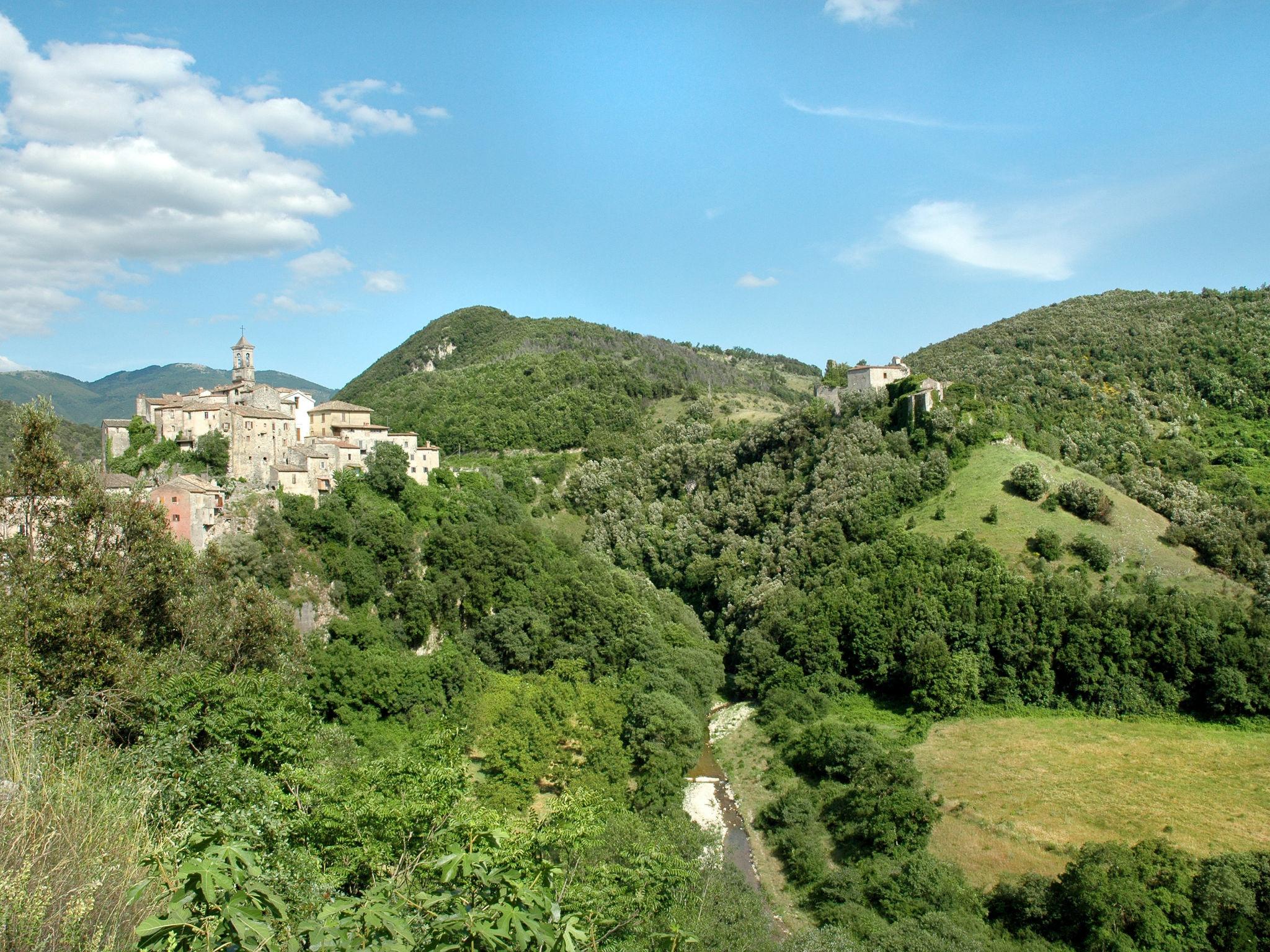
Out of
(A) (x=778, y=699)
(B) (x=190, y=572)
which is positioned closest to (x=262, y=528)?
(B) (x=190, y=572)

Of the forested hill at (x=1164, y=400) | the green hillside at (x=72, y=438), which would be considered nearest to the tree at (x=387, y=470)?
the green hillside at (x=72, y=438)

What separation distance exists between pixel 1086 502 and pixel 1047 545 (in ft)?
14.8

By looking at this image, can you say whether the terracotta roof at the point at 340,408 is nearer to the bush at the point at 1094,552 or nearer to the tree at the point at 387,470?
the tree at the point at 387,470

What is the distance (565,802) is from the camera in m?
12.9

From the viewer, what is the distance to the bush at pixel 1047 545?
1591 inches

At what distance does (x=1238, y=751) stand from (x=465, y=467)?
51364mm

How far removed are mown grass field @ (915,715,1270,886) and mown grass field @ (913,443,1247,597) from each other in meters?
8.69

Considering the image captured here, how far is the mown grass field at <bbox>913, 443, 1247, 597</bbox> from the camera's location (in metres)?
39.9

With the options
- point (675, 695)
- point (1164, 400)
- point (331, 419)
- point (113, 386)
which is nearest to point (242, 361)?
point (331, 419)

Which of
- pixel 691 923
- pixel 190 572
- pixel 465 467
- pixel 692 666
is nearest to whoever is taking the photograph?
pixel 691 923

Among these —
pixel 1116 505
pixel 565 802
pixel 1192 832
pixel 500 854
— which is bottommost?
pixel 1192 832

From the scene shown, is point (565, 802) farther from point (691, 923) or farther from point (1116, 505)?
point (1116, 505)

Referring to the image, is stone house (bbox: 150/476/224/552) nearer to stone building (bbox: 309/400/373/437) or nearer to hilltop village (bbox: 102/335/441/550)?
hilltop village (bbox: 102/335/441/550)

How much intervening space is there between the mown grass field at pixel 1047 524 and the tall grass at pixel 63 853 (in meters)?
40.4
